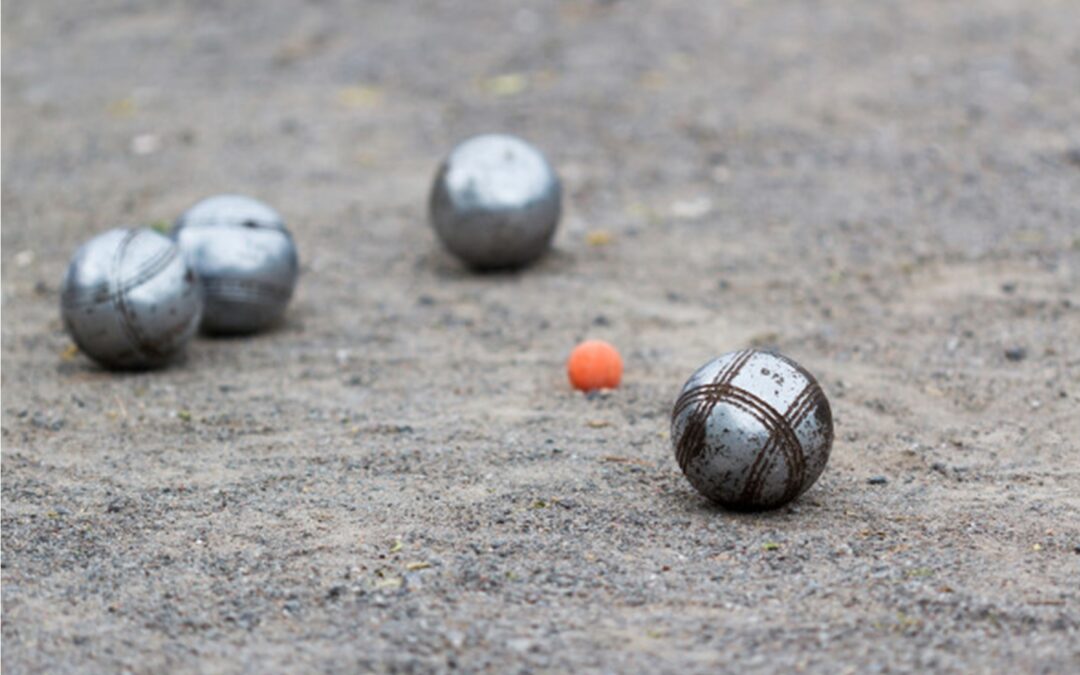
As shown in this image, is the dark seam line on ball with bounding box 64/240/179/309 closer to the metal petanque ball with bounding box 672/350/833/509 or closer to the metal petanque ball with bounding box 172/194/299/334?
the metal petanque ball with bounding box 172/194/299/334

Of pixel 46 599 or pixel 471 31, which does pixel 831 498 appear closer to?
pixel 46 599

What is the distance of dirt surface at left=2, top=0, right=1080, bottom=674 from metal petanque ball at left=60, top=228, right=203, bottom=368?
0.79 ft

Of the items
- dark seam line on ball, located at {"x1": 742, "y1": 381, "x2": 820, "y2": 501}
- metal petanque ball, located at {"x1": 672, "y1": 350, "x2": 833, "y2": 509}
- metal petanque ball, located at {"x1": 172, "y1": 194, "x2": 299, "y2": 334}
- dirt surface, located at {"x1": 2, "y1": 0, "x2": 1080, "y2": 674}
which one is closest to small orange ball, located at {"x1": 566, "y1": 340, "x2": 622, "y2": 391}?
dirt surface, located at {"x1": 2, "y1": 0, "x2": 1080, "y2": 674}

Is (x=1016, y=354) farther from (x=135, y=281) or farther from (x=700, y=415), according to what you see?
(x=135, y=281)

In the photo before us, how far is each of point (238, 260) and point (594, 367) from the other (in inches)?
90.1

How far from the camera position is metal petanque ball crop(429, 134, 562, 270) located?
9109 mm

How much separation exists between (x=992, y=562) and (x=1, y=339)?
5.90 m

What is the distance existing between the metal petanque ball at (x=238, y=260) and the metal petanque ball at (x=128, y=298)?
1.23 feet

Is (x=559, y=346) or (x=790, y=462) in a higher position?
(x=790, y=462)

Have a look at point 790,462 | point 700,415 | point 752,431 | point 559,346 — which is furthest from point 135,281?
point 790,462

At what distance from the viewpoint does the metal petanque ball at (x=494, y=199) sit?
9.11 meters

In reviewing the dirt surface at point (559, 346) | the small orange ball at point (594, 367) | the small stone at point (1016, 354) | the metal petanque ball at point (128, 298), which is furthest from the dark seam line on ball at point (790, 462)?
the metal petanque ball at point (128, 298)

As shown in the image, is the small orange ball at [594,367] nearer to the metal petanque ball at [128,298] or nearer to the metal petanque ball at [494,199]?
the metal petanque ball at [494,199]

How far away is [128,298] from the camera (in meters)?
7.61
